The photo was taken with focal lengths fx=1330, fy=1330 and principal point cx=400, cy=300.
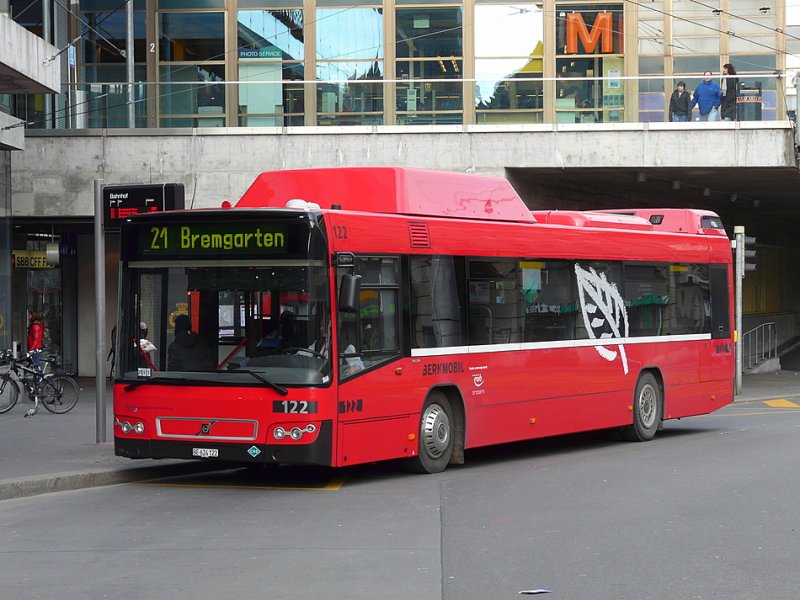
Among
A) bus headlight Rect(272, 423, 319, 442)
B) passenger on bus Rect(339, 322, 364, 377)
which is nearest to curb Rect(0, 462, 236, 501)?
bus headlight Rect(272, 423, 319, 442)

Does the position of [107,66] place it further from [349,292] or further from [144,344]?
[349,292]

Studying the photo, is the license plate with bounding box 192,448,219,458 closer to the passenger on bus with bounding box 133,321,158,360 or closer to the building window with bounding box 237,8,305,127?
the passenger on bus with bounding box 133,321,158,360

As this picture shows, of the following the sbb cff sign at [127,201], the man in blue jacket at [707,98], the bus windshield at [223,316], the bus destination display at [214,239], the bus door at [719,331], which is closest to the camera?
the bus windshield at [223,316]

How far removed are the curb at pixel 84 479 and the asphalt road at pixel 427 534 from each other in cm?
16

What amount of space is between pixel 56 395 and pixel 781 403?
1388 cm

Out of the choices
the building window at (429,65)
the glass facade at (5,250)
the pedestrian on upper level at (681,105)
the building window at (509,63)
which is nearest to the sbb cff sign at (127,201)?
the glass facade at (5,250)

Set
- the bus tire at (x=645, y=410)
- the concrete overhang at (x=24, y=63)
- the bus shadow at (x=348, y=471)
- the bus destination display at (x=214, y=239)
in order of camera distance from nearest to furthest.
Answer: the bus destination display at (x=214, y=239)
the bus shadow at (x=348, y=471)
the bus tire at (x=645, y=410)
the concrete overhang at (x=24, y=63)

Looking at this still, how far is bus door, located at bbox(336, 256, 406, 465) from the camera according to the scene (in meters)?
12.0

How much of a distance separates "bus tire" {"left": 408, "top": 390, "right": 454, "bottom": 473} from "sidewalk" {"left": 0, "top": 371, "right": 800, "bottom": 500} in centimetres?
243

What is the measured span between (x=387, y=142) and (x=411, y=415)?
43.9 ft

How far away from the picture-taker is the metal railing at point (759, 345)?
123 ft

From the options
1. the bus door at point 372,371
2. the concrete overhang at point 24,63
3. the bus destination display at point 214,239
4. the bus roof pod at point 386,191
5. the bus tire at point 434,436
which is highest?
the concrete overhang at point 24,63

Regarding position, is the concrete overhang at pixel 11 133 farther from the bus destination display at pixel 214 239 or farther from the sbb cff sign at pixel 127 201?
the bus destination display at pixel 214 239

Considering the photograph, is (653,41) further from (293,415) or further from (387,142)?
(293,415)
